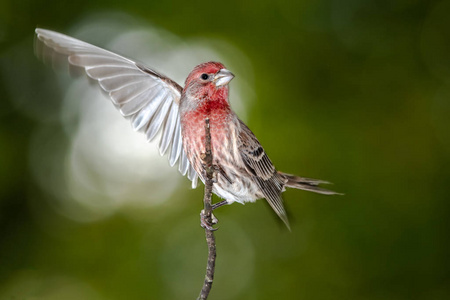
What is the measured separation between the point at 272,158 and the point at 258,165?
6.18 ft

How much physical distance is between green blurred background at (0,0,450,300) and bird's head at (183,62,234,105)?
7.30ft

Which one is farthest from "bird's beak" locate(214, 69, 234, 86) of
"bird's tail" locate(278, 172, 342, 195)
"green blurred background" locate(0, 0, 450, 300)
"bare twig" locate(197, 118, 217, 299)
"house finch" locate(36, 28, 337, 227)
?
"green blurred background" locate(0, 0, 450, 300)

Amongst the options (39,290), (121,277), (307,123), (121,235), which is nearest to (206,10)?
(307,123)

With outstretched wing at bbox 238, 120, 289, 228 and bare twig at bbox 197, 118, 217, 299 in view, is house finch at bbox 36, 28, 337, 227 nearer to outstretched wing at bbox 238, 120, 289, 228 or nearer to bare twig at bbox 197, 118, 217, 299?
outstretched wing at bbox 238, 120, 289, 228

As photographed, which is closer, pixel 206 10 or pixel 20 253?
pixel 20 253

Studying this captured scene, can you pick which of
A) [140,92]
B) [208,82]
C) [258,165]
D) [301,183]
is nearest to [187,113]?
[208,82]

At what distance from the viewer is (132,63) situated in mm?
1840

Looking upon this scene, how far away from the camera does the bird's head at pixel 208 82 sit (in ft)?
5.39

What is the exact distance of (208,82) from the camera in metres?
1.65

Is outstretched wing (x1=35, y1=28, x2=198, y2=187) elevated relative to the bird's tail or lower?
elevated

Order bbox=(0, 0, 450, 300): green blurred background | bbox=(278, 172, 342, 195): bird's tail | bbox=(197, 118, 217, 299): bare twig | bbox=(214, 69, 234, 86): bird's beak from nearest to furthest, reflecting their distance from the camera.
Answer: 1. bbox=(197, 118, 217, 299): bare twig
2. bbox=(214, 69, 234, 86): bird's beak
3. bbox=(278, 172, 342, 195): bird's tail
4. bbox=(0, 0, 450, 300): green blurred background

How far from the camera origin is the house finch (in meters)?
1.66

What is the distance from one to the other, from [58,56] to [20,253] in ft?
9.76

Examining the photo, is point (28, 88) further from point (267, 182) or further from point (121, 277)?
point (267, 182)
